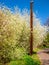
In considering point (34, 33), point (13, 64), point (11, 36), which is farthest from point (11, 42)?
point (34, 33)

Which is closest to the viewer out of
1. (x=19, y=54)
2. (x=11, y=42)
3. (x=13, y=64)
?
(x=13, y=64)

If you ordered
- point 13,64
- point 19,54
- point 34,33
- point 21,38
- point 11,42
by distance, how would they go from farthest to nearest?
point 34,33, point 21,38, point 19,54, point 11,42, point 13,64

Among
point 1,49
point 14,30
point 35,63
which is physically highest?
point 14,30

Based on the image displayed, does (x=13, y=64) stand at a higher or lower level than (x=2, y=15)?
lower

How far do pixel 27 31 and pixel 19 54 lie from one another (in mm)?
8560

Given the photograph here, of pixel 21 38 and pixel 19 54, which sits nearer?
pixel 19 54

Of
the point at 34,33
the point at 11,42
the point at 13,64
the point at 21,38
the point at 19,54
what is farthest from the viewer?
the point at 34,33

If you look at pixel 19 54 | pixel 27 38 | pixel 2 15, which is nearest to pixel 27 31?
pixel 27 38

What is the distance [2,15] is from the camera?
77.8ft

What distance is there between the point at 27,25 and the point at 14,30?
32.9ft

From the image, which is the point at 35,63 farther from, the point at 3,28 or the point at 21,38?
the point at 21,38

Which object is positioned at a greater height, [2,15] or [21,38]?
[2,15]

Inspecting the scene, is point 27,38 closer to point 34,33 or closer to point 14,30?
point 34,33

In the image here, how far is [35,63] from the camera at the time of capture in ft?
84.8
